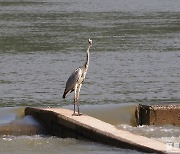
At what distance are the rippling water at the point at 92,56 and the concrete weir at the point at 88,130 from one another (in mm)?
200

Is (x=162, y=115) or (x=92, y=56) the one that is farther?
(x=92, y=56)

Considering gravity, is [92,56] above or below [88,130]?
below

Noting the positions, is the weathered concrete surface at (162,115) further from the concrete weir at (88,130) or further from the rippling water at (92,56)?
the concrete weir at (88,130)

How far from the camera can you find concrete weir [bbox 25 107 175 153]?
52.9 feet

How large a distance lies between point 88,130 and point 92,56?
18224 millimetres

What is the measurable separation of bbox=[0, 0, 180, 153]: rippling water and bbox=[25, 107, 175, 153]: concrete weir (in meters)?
0.20

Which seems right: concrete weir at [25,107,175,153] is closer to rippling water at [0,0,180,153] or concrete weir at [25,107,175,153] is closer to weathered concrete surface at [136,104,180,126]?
rippling water at [0,0,180,153]

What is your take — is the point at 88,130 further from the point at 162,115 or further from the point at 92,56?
the point at 92,56

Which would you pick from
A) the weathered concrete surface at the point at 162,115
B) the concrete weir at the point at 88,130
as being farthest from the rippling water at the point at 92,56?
the weathered concrete surface at the point at 162,115

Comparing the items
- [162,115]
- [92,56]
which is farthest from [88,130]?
[92,56]

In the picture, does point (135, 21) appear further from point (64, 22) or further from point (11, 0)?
point (11, 0)

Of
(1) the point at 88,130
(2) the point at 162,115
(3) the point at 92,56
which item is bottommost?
(3) the point at 92,56

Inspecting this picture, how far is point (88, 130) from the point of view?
17625 millimetres

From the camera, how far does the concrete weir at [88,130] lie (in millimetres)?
16109
